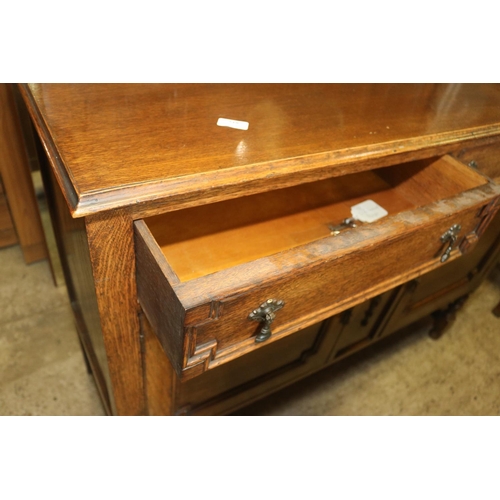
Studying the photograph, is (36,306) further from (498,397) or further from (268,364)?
(498,397)

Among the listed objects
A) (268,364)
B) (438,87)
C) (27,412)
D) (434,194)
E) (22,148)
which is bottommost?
(27,412)

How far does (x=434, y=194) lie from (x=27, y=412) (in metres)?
0.95

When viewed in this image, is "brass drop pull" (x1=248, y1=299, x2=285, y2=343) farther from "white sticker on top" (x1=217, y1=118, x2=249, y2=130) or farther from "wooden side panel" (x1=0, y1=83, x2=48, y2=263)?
"wooden side panel" (x1=0, y1=83, x2=48, y2=263)

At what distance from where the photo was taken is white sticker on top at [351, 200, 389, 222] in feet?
2.27

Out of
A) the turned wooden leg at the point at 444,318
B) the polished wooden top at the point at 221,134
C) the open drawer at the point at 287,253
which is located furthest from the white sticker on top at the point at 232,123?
the turned wooden leg at the point at 444,318

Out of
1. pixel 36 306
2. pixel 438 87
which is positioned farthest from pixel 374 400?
pixel 36 306

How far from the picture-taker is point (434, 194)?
69 cm

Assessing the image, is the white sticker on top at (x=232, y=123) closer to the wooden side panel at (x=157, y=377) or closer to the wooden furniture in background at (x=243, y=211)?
the wooden furniture in background at (x=243, y=211)

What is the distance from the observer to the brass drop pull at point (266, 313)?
45cm

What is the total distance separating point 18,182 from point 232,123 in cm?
67

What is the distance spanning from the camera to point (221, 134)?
1.75 ft

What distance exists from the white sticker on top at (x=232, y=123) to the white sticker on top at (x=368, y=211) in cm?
24

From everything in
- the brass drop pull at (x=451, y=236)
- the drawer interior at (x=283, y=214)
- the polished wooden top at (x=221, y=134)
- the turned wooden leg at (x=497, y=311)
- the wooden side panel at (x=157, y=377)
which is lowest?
the turned wooden leg at (x=497, y=311)

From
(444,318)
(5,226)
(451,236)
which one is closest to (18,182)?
(5,226)
